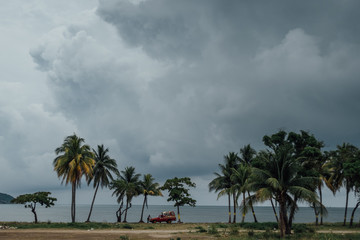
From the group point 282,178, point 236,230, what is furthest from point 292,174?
point 236,230

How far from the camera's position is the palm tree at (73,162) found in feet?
140

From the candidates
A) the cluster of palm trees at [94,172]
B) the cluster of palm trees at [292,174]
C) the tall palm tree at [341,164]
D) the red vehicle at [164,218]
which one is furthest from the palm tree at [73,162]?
the tall palm tree at [341,164]

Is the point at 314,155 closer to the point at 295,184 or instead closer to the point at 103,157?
the point at 295,184

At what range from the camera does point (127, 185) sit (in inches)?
2104

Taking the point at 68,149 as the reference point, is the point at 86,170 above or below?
below

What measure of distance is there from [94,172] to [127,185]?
6675mm

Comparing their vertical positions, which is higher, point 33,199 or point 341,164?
point 341,164

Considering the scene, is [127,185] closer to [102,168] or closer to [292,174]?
[102,168]

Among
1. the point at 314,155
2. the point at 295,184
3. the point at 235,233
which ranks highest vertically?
the point at 314,155

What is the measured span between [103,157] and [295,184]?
3244 cm

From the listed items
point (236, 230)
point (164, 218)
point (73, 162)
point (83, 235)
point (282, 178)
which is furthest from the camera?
point (164, 218)

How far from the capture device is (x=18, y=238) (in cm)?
2488

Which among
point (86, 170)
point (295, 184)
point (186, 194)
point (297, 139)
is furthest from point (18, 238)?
point (186, 194)

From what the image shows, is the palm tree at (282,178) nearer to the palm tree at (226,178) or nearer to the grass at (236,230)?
the grass at (236,230)
